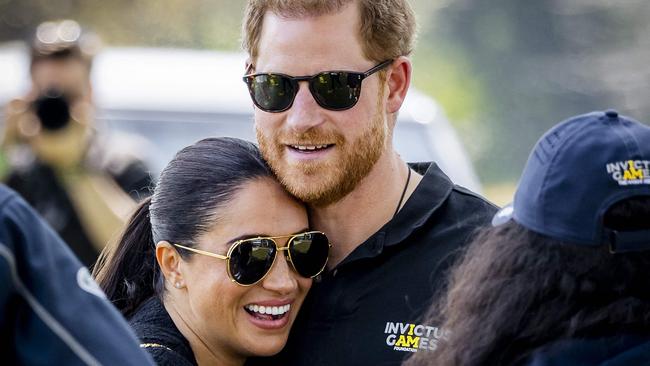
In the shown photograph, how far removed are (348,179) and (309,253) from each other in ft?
0.73

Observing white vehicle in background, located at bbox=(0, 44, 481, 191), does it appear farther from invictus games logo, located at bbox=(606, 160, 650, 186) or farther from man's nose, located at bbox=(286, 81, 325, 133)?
invictus games logo, located at bbox=(606, 160, 650, 186)

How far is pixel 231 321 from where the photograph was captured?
3.02 m

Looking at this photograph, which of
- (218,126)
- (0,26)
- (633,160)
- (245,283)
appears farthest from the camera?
(0,26)

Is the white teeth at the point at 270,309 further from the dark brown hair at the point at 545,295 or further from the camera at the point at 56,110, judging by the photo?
the camera at the point at 56,110

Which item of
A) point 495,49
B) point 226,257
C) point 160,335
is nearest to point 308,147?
point 226,257

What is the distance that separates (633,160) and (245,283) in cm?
120

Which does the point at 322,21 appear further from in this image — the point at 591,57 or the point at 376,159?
the point at 591,57

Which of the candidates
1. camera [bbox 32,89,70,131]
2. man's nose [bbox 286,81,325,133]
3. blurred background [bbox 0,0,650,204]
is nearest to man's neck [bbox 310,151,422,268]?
man's nose [bbox 286,81,325,133]

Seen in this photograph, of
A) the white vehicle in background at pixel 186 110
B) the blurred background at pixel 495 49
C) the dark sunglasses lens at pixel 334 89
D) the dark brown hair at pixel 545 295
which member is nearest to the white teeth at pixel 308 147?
the dark sunglasses lens at pixel 334 89

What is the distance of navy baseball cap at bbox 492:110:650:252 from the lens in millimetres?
2023

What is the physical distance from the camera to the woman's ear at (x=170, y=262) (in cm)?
307

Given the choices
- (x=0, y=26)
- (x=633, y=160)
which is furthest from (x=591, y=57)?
(x=633, y=160)

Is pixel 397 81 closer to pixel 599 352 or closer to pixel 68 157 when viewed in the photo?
pixel 599 352

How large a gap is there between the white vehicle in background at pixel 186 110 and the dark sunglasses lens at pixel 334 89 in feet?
9.62
